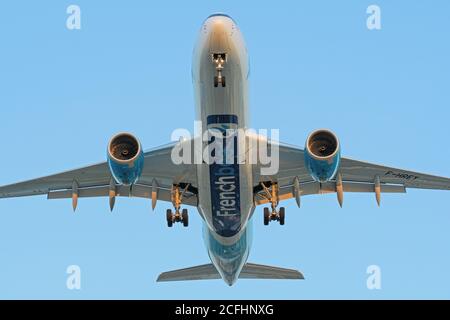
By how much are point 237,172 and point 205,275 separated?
314 inches

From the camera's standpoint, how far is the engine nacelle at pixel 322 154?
27.4 metres

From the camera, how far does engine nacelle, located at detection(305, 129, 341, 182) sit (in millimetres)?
27391

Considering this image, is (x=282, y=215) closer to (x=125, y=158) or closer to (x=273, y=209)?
(x=273, y=209)

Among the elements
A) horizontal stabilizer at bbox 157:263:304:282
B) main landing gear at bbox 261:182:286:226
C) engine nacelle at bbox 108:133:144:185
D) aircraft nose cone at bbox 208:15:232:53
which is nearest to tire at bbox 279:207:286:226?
main landing gear at bbox 261:182:286:226

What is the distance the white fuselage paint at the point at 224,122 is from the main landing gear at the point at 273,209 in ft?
2.40

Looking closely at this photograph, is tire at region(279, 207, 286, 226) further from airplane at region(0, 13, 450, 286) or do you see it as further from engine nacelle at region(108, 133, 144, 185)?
engine nacelle at region(108, 133, 144, 185)

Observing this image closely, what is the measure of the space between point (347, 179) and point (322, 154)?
4.72 m

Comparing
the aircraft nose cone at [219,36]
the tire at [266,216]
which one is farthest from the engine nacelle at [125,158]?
the tire at [266,216]

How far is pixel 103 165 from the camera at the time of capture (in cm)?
3044

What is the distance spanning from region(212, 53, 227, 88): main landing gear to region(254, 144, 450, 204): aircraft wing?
3.79m

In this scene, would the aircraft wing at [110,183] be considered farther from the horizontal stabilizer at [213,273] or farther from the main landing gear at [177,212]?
the horizontal stabilizer at [213,273]
